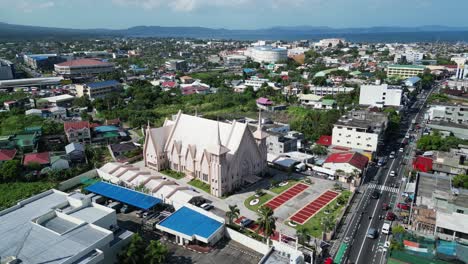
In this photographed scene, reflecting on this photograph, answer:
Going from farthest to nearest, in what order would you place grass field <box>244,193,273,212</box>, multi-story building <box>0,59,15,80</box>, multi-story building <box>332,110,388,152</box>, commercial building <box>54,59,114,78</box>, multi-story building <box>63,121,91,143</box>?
commercial building <box>54,59,114,78</box>, multi-story building <box>0,59,15,80</box>, multi-story building <box>63,121,91,143</box>, multi-story building <box>332,110,388,152</box>, grass field <box>244,193,273,212</box>

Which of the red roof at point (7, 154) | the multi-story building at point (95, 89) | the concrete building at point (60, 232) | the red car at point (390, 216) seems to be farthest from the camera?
the multi-story building at point (95, 89)

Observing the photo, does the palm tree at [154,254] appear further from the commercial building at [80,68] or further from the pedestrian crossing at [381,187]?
the commercial building at [80,68]

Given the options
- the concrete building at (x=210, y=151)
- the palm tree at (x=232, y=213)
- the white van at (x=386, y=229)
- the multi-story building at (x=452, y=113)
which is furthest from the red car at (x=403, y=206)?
the multi-story building at (x=452, y=113)

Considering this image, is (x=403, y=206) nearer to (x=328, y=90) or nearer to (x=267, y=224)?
(x=267, y=224)

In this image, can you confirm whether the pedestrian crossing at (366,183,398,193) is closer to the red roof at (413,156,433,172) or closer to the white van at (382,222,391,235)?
the red roof at (413,156,433,172)

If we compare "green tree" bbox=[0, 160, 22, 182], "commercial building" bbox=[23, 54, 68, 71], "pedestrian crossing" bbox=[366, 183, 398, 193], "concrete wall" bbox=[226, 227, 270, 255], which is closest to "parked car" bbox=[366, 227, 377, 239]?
"concrete wall" bbox=[226, 227, 270, 255]

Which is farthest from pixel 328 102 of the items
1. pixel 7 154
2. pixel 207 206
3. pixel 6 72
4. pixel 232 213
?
pixel 6 72
